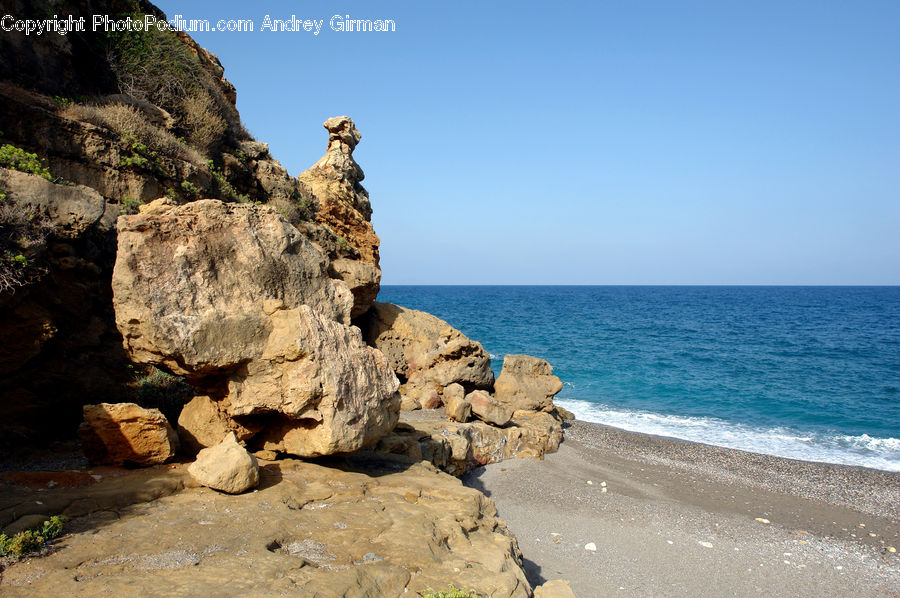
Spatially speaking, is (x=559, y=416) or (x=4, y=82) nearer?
(x=4, y=82)

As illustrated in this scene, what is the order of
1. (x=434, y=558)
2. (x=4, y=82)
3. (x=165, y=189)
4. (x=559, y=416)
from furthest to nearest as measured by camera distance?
1. (x=559, y=416)
2. (x=165, y=189)
3. (x=4, y=82)
4. (x=434, y=558)

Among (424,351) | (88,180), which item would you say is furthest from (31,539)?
(424,351)

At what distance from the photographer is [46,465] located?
267 inches

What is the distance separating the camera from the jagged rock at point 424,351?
1492cm

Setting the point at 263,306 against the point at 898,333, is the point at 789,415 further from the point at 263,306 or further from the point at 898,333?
the point at 898,333

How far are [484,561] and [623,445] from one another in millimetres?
11244

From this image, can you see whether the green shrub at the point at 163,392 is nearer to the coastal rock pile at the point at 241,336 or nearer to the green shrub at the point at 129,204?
the coastal rock pile at the point at 241,336

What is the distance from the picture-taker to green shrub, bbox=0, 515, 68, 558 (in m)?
4.29

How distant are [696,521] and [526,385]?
20.1 ft

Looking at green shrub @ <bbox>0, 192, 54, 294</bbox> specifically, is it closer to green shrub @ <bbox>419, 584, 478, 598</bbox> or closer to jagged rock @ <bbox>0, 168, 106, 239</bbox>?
jagged rock @ <bbox>0, 168, 106, 239</bbox>

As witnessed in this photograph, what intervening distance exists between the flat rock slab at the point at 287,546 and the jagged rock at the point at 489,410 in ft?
19.9

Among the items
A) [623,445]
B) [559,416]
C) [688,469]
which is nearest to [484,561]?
[688,469]

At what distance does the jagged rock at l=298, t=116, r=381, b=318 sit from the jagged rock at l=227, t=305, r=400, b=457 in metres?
7.11

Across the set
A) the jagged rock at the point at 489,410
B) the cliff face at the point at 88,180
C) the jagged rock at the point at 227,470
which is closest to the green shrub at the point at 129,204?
the cliff face at the point at 88,180
